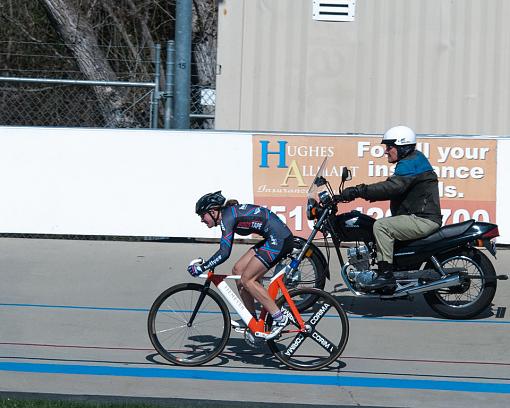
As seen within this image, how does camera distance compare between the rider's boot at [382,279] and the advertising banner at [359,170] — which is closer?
the rider's boot at [382,279]

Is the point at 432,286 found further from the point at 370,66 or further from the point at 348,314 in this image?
the point at 370,66

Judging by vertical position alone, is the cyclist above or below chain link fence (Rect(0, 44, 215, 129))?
below

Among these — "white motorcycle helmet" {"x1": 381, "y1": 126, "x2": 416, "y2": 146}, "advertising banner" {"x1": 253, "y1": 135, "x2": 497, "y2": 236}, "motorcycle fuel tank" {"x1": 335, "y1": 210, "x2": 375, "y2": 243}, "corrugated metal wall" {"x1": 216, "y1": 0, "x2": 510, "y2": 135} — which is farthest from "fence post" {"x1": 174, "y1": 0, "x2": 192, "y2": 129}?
"white motorcycle helmet" {"x1": 381, "y1": 126, "x2": 416, "y2": 146}

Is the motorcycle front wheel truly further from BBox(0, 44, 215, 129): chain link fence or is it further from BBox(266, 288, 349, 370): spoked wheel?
BBox(0, 44, 215, 129): chain link fence

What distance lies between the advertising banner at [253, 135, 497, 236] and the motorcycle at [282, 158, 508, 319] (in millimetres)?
3016

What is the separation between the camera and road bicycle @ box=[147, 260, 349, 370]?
730 centimetres

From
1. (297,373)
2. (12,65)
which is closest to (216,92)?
(297,373)

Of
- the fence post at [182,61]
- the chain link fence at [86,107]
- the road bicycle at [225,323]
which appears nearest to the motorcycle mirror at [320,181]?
the road bicycle at [225,323]

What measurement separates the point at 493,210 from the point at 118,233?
4.62 meters

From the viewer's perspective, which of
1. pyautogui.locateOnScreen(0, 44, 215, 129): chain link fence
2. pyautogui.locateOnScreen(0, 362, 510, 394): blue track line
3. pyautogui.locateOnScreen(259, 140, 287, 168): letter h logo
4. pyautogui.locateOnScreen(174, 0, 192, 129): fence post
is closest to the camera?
pyautogui.locateOnScreen(0, 362, 510, 394): blue track line

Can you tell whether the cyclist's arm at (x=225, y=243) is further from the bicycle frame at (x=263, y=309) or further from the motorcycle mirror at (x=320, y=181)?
the motorcycle mirror at (x=320, y=181)

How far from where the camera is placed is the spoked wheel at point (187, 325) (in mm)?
7359

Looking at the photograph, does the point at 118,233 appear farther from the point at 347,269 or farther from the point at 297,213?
the point at 347,269

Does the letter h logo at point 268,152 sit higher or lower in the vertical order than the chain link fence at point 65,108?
lower
